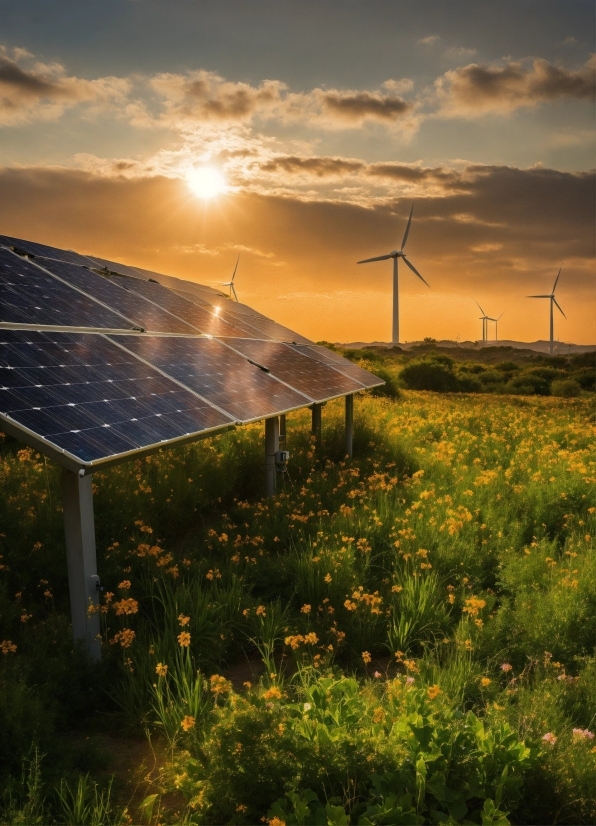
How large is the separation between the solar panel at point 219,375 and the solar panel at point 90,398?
0.46 meters

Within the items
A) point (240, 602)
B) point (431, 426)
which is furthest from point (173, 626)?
point (431, 426)

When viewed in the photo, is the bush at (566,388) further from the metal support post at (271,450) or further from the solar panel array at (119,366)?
the metal support post at (271,450)

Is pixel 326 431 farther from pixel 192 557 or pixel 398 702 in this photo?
pixel 398 702

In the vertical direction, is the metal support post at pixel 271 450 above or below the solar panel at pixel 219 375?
below

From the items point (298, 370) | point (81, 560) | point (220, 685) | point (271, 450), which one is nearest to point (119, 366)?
point (81, 560)

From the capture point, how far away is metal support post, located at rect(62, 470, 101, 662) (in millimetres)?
6508

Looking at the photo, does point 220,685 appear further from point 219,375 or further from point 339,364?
point 339,364

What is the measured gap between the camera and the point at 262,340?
16.8 metres

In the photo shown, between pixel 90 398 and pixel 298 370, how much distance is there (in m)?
8.19

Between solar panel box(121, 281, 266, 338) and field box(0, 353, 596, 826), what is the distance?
279 cm

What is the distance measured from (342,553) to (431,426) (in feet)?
39.5

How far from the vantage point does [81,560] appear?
656 centimetres

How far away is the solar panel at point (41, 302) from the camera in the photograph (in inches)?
361

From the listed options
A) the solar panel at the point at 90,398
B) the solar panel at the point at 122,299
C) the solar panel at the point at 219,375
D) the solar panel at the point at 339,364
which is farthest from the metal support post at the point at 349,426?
the solar panel at the point at 90,398
